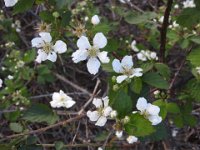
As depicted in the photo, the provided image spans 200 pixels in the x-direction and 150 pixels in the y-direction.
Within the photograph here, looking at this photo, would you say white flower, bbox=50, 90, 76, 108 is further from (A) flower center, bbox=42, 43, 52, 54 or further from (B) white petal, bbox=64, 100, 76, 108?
(A) flower center, bbox=42, 43, 52, 54

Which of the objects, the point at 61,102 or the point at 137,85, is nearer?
the point at 137,85

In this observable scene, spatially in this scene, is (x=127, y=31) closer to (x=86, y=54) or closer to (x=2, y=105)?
(x=2, y=105)

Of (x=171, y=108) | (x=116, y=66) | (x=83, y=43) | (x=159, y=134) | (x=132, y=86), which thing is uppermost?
(x=83, y=43)

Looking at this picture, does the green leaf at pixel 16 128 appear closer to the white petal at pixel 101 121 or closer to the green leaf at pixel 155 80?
the white petal at pixel 101 121

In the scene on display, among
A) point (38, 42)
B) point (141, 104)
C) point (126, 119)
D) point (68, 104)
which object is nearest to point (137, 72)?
point (141, 104)

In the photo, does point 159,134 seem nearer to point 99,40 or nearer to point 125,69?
point 125,69

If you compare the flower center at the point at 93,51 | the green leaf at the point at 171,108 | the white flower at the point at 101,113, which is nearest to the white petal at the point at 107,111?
the white flower at the point at 101,113

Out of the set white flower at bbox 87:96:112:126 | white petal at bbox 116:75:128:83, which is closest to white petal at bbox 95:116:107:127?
white flower at bbox 87:96:112:126
